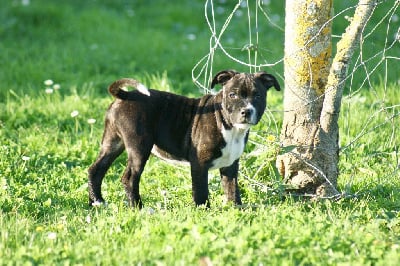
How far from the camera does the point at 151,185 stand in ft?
22.8

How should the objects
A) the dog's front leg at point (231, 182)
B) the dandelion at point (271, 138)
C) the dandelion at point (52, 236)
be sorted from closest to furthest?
the dandelion at point (52, 236)
the dog's front leg at point (231, 182)
the dandelion at point (271, 138)

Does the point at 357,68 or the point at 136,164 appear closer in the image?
the point at 136,164

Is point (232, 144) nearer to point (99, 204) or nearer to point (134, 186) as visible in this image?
point (134, 186)

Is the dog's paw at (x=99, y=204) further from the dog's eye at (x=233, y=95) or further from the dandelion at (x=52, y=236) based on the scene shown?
the dog's eye at (x=233, y=95)

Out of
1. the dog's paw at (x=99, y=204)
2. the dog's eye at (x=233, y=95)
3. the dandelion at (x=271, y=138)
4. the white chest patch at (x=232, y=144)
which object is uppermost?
the dog's eye at (x=233, y=95)

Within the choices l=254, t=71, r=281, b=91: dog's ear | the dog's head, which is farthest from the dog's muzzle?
l=254, t=71, r=281, b=91: dog's ear

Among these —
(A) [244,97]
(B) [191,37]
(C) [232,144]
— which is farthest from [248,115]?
(B) [191,37]

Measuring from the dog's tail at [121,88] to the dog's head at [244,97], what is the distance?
0.58m

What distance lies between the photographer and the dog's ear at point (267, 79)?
6281mm

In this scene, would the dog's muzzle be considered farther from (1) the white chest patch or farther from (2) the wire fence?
(2) the wire fence

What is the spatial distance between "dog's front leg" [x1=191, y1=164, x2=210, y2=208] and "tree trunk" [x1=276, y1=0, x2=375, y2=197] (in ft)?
2.52

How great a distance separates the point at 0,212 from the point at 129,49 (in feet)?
21.3

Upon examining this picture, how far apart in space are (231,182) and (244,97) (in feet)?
2.54

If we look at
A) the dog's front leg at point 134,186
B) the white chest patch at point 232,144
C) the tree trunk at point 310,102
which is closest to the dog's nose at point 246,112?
the white chest patch at point 232,144
